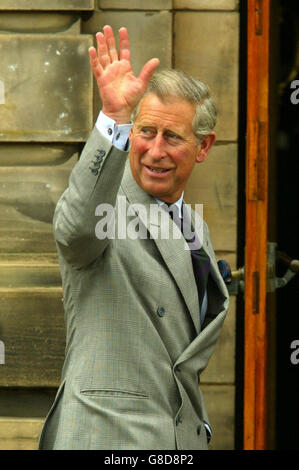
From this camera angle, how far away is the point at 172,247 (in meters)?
→ 2.75

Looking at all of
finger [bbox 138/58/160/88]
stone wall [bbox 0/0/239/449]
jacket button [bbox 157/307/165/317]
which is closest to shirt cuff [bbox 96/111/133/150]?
finger [bbox 138/58/160/88]

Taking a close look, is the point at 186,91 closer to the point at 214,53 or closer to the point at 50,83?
the point at 50,83

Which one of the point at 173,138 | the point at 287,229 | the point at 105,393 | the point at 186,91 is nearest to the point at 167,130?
the point at 173,138

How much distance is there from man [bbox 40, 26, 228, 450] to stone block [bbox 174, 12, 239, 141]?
1.50m

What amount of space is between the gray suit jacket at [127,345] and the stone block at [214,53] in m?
1.74

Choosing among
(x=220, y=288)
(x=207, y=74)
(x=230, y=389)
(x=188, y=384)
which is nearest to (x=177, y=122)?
(x=220, y=288)

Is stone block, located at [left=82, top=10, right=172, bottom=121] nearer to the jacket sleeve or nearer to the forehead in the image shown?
the forehead

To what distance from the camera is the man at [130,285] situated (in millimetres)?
2402

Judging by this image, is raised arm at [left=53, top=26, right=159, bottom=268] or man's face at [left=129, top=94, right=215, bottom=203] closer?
raised arm at [left=53, top=26, right=159, bottom=268]

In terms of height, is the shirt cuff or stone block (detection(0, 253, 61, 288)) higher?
the shirt cuff

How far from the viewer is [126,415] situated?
2.58 metres

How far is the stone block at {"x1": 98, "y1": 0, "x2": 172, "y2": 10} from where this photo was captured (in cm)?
425

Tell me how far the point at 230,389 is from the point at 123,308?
193 centimetres

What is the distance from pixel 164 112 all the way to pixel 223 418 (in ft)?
7.00
